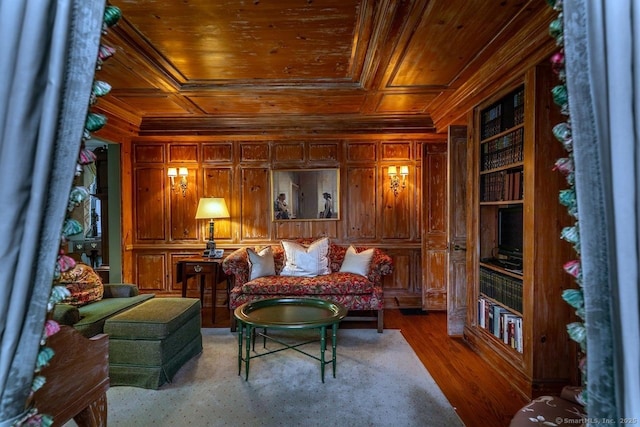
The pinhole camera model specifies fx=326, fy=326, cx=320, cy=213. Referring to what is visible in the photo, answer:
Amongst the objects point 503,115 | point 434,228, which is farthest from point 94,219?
point 503,115

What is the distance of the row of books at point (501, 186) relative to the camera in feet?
8.49

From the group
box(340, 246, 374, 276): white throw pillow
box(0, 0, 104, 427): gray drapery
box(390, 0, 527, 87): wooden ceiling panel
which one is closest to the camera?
box(0, 0, 104, 427): gray drapery

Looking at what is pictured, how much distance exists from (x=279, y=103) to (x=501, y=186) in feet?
8.24

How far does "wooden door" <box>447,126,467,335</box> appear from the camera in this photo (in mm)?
3650

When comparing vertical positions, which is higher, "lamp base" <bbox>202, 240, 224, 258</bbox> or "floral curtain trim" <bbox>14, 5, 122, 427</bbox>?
"floral curtain trim" <bbox>14, 5, 122, 427</bbox>

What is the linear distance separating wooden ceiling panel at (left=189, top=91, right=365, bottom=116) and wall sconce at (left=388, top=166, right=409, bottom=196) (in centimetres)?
105

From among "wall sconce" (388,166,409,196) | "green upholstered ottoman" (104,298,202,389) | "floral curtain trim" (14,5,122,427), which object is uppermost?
"wall sconce" (388,166,409,196)

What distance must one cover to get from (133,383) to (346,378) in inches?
63.8

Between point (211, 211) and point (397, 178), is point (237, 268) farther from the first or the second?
point (397, 178)

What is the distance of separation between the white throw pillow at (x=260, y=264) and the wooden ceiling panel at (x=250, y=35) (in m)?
2.08

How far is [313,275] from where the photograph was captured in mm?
4086

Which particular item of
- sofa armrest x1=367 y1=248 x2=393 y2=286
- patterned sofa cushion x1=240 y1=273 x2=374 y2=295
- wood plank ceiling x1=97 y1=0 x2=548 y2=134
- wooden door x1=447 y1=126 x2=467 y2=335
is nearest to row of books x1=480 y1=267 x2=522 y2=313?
wooden door x1=447 y1=126 x2=467 y2=335

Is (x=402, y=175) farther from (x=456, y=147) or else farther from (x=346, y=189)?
(x=456, y=147)

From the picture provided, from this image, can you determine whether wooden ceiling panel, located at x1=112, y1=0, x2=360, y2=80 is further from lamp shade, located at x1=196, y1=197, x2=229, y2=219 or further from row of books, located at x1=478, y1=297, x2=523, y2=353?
row of books, located at x1=478, y1=297, x2=523, y2=353
